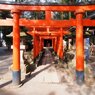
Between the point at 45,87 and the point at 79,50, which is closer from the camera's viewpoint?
the point at 45,87

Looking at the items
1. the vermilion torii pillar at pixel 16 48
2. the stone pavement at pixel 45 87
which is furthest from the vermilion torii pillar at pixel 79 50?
the vermilion torii pillar at pixel 16 48

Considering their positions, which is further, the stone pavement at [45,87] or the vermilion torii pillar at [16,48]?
the vermilion torii pillar at [16,48]

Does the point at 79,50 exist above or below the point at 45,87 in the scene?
above

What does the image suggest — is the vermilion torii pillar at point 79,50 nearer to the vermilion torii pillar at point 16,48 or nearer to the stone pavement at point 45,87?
the stone pavement at point 45,87

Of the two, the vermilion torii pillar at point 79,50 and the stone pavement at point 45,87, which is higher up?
the vermilion torii pillar at point 79,50

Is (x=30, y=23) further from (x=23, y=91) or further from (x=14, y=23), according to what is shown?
(x=23, y=91)

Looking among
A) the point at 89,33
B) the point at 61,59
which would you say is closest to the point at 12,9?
the point at 61,59

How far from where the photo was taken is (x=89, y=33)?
2342 centimetres

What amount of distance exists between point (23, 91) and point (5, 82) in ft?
6.06

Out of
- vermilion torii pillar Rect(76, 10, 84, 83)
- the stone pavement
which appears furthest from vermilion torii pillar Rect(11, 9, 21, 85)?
vermilion torii pillar Rect(76, 10, 84, 83)

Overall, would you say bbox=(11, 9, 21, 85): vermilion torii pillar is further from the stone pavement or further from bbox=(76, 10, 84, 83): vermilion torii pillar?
bbox=(76, 10, 84, 83): vermilion torii pillar

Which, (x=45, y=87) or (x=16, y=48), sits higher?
(x=16, y=48)

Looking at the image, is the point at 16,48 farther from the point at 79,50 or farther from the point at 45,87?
the point at 79,50

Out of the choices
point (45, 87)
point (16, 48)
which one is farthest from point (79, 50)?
point (16, 48)
